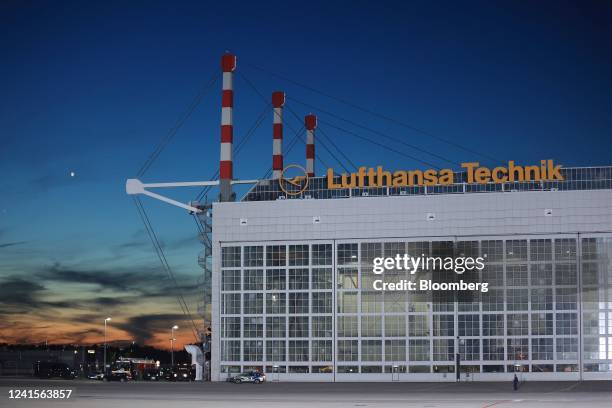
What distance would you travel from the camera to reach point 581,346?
10500 cm

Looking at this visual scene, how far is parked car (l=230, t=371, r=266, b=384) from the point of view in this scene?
10388 cm

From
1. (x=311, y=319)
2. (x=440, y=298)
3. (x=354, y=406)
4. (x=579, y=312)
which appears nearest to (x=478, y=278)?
(x=440, y=298)

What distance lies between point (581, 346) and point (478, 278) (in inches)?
541

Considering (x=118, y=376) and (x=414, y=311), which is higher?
(x=414, y=311)

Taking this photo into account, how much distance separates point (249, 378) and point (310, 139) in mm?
53746

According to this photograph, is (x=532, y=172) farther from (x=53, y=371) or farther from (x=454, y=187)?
(x=53, y=371)

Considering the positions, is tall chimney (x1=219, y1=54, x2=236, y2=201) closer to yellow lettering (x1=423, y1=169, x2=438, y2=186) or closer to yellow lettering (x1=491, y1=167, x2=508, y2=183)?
yellow lettering (x1=423, y1=169, x2=438, y2=186)

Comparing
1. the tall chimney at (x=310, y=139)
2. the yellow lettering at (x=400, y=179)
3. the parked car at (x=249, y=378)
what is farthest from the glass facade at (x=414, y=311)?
the tall chimney at (x=310, y=139)

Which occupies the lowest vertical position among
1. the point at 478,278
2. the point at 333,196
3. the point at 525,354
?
the point at 525,354

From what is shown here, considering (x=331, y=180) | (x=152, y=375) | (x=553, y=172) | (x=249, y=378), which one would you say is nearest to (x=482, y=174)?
(x=553, y=172)

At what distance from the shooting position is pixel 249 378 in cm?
10406

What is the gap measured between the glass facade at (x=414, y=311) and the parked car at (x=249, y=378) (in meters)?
7.25

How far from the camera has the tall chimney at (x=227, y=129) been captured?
4601 inches

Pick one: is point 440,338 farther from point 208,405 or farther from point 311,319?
point 208,405
